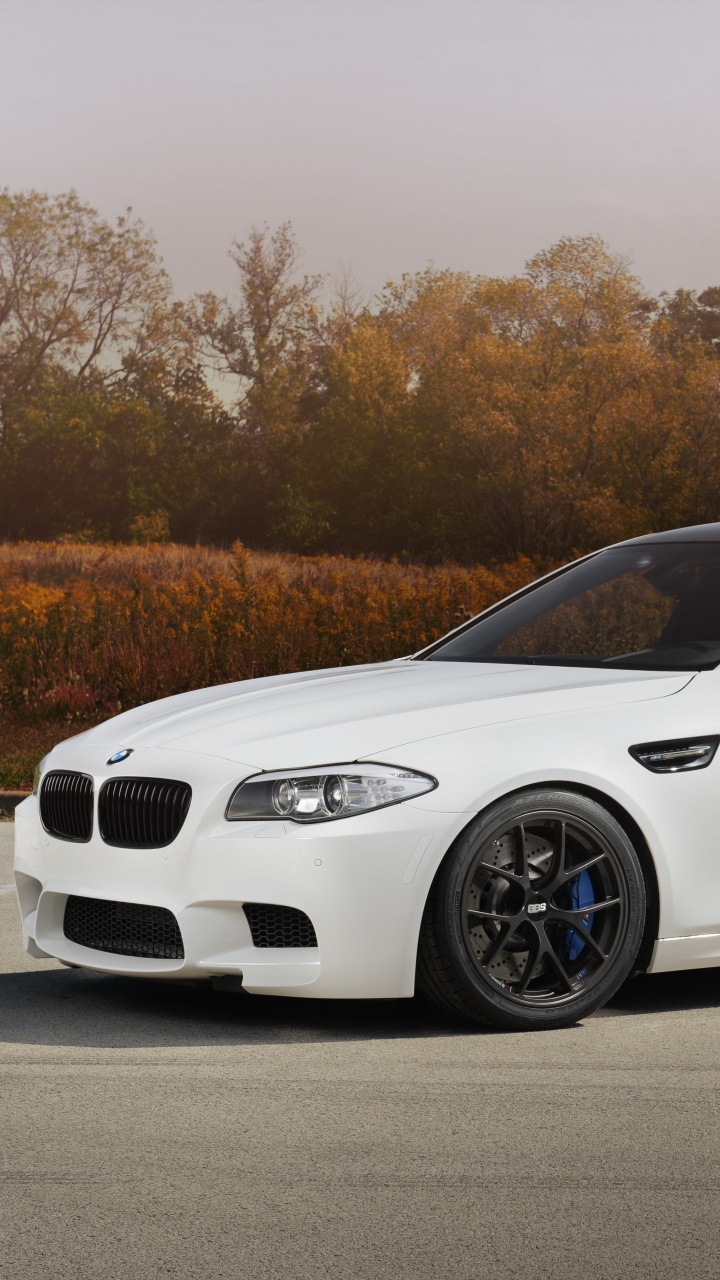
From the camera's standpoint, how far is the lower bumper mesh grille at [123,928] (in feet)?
A: 15.8

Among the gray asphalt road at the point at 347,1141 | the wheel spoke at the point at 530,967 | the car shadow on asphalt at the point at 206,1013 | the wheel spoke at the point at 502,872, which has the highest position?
the wheel spoke at the point at 502,872

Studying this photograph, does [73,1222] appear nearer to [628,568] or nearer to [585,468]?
[628,568]

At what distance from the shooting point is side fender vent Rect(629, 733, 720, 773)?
498 cm

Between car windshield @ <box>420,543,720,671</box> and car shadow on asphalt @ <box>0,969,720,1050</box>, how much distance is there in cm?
122

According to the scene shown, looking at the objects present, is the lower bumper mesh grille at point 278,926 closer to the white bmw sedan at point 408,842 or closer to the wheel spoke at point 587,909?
the white bmw sedan at point 408,842

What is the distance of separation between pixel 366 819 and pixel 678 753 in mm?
1095

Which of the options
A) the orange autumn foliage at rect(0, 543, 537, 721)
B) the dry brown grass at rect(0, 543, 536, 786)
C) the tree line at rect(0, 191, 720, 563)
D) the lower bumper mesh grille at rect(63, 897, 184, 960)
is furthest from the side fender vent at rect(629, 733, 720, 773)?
the tree line at rect(0, 191, 720, 563)

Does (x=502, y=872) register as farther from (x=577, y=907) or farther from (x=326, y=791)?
(x=326, y=791)

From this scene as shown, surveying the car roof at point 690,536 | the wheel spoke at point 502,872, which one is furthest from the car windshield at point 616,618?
the wheel spoke at point 502,872

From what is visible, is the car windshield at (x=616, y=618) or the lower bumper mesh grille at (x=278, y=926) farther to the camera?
the car windshield at (x=616, y=618)

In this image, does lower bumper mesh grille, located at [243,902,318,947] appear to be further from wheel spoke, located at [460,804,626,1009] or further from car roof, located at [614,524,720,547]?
car roof, located at [614,524,720,547]

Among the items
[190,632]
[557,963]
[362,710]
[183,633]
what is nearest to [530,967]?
[557,963]

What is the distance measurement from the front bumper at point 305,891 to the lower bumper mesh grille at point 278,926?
0.02m

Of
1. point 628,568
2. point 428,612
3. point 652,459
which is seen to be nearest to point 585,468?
point 652,459
